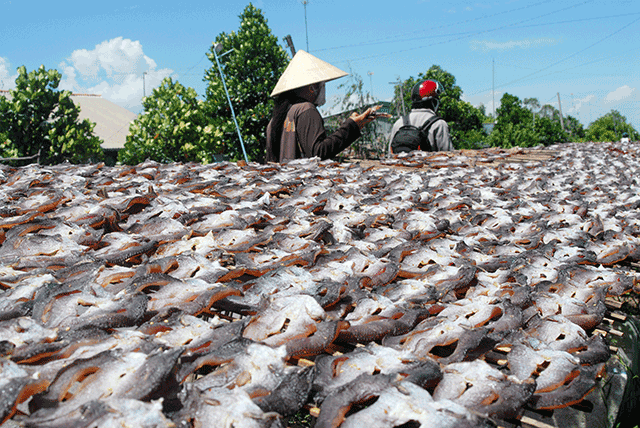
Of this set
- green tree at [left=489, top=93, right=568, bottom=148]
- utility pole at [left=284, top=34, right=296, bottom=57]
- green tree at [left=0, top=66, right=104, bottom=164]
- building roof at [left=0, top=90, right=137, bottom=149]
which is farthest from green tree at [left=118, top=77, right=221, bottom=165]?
green tree at [left=489, top=93, right=568, bottom=148]

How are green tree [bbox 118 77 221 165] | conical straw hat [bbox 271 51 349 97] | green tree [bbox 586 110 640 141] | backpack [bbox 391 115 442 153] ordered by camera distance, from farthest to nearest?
1. green tree [bbox 586 110 640 141]
2. green tree [bbox 118 77 221 165]
3. backpack [bbox 391 115 442 153]
4. conical straw hat [bbox 271 51 349 97]

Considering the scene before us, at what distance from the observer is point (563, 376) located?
1221 mm

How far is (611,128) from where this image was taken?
41312 mm

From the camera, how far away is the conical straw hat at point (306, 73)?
5582mm

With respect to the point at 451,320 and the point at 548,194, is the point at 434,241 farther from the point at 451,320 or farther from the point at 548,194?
the point at 548,194

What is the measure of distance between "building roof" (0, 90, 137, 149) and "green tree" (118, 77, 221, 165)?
1462 centimetres

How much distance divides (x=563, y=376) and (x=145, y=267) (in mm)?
1453

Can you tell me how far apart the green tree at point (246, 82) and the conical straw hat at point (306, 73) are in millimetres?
8745

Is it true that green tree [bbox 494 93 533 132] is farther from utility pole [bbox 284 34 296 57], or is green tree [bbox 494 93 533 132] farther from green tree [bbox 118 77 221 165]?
green tree [bbox 118 77 221 165]

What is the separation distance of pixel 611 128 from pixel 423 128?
42460 mm

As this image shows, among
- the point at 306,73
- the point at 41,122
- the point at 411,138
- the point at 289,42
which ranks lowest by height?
the point at 411,138

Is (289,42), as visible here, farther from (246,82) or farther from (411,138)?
(411,138)

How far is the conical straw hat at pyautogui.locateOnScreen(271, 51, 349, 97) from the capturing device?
558cm

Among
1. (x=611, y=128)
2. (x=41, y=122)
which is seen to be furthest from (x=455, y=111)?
(x=41, y=122)
